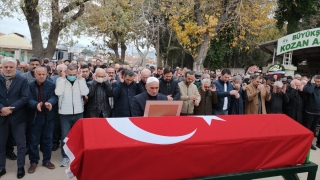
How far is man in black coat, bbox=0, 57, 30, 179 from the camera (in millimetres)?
3459

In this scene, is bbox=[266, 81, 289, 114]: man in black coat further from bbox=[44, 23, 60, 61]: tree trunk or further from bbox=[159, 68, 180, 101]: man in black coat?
bbox=[44, 23, 60, 61]: tree trunk

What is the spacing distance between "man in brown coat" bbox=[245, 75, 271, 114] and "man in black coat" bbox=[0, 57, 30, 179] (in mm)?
4296

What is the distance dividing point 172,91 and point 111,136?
108 inches

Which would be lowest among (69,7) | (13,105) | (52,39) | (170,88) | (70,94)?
(13,105)

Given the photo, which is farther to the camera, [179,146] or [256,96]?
[256,96]

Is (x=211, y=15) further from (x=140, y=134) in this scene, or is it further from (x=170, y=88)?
(x=140, y=134)

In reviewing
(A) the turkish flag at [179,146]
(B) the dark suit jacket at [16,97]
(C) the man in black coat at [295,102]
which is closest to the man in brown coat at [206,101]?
(A) the turkish flag at [179,146]

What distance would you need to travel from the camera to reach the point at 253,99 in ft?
18.1

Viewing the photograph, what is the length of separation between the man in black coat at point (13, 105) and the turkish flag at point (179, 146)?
5.37 ft

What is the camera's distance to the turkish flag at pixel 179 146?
197cm

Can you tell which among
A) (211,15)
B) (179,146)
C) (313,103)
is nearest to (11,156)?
(179,146)

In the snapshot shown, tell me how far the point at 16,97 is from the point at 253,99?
4.55m

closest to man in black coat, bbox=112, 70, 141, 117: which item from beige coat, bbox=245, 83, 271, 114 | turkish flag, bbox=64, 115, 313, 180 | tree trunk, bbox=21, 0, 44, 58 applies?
turkish flag, bbox=64, 115, 313, 180

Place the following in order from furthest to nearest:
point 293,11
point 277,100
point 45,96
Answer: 1. point 293,11
2. point 277,100
3. point 45,96
